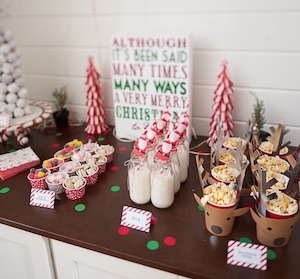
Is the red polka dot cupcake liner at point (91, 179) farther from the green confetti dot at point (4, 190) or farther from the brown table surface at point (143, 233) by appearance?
the green confetti dot at point (4, 190)

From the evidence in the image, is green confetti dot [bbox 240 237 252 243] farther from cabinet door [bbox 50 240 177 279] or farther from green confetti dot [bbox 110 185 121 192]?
green confetti dot [bbox 110 185 121 192]

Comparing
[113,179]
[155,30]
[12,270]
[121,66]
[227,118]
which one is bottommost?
[12,270]

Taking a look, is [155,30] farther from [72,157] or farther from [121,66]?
[72,157]

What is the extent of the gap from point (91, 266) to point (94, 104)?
2.14 feet

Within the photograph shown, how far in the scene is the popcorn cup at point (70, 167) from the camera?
39.6 inches

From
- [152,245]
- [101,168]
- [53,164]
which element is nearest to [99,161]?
[101,168]

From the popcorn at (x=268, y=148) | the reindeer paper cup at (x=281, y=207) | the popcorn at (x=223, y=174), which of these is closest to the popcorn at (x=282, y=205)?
the reindeer paper cup at (x=281, y=207)

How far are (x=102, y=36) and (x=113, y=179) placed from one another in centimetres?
59

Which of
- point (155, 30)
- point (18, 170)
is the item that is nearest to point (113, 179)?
point (18, 170)

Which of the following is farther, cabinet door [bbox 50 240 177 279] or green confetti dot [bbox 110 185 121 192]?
green confetti dot [bbox 110 185 121 192]

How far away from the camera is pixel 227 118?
3.80ft

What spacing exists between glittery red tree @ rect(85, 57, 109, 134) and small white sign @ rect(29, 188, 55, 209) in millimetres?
447

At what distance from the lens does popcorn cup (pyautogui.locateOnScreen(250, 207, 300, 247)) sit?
2.38 ft

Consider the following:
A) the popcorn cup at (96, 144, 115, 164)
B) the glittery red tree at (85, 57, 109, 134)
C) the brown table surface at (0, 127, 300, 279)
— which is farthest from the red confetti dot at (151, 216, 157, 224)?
the glittery red tree at (85, 57, 109, 134)
